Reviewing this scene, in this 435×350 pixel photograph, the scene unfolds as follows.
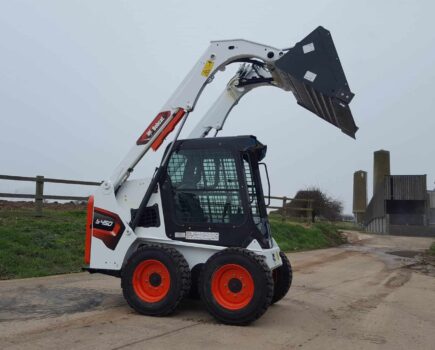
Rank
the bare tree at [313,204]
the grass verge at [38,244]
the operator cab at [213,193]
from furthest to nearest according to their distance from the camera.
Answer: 1. the bare tree at [313,204]
2. the grass verge at [38,244]
3. the operator cab at [213,193]

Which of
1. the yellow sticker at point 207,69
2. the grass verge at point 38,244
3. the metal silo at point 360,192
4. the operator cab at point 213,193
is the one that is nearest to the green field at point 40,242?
the grass verge at point 38,244

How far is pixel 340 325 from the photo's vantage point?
678 cm

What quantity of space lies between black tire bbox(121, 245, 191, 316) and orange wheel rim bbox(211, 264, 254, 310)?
445 millimetres

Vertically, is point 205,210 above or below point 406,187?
below

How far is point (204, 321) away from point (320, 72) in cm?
372

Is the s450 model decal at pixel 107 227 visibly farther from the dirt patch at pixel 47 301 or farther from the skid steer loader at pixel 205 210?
the dirt patch at pixel 47 301

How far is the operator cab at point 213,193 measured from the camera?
690 cm

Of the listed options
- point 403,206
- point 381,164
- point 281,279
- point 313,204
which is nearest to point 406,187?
point 403,206

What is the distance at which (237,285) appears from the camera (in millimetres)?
6445

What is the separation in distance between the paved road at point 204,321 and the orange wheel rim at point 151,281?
307 millimetres

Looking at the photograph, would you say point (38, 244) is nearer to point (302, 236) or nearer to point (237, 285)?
point (237, 285)

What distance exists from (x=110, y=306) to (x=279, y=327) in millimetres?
2490

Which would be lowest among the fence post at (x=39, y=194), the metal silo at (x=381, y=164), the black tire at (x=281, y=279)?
the black tire at (x=281, y=279)

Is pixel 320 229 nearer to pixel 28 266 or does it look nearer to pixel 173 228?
pixel 28 266
